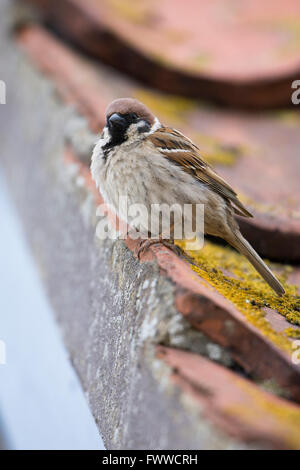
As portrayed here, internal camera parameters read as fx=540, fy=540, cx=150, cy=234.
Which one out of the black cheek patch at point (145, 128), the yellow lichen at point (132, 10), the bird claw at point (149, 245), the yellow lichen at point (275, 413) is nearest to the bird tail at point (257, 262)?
the bird claw at point (149, 245)

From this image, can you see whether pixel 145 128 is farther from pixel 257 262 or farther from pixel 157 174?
pixel 257 262

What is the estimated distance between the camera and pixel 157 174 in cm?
191

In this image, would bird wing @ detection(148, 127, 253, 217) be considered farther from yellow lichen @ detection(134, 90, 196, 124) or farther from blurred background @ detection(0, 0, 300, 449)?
yellow lichen @ detection(134, 90, 196, 124)

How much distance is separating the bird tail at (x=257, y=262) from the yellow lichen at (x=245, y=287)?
3 centimetres

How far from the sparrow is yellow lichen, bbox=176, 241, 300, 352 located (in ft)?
0.26

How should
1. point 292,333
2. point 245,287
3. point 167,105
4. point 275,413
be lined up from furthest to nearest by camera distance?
point 167,105 < point 245,287 < point 292,333 < point 275,413

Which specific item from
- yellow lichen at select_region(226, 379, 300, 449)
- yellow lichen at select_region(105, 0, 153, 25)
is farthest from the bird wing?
yellow lichen at select_region(105, 0, 153, 25)

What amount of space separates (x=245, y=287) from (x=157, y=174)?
51 cm

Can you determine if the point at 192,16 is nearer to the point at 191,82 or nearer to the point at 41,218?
the point at 191,82

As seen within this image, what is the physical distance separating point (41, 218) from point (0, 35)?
1.84m

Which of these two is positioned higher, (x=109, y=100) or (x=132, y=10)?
(x=132, y=10)

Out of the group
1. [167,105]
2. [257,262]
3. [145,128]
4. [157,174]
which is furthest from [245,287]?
[167,105]

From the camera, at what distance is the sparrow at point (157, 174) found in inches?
75.3

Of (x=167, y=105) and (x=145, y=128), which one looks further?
(x=167, y=105)
